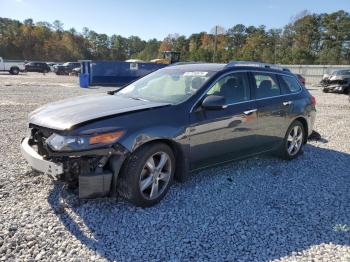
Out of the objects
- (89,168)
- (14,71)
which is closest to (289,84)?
(89,168)

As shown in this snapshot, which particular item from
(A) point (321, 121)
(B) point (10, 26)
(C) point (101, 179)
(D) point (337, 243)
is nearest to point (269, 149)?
(D) point (337, 243)

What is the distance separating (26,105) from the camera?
12.0 m

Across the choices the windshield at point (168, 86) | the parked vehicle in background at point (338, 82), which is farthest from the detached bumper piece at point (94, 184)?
the parked vehicle in background at point (338, 82)

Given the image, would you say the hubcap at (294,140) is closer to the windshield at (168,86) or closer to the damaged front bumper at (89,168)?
the windshield at (168,86)

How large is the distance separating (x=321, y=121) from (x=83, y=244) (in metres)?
9.28

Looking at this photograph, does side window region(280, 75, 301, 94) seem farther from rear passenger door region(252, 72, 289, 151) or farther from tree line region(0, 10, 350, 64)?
tree line region(0, 10, 350, 64)

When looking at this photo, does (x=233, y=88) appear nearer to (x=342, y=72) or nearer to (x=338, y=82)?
(x=338, y=82)

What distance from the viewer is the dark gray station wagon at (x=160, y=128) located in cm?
354

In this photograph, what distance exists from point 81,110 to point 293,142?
3.90 meters

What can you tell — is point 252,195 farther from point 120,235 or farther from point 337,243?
point 120,235

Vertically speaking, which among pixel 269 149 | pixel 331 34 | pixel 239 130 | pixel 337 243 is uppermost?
pixel 331 34

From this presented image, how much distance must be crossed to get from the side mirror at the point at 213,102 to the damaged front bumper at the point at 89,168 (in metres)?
1.25

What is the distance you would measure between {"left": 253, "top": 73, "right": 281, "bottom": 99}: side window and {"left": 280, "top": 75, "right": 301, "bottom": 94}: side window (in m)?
0.20

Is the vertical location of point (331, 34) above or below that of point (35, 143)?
above
